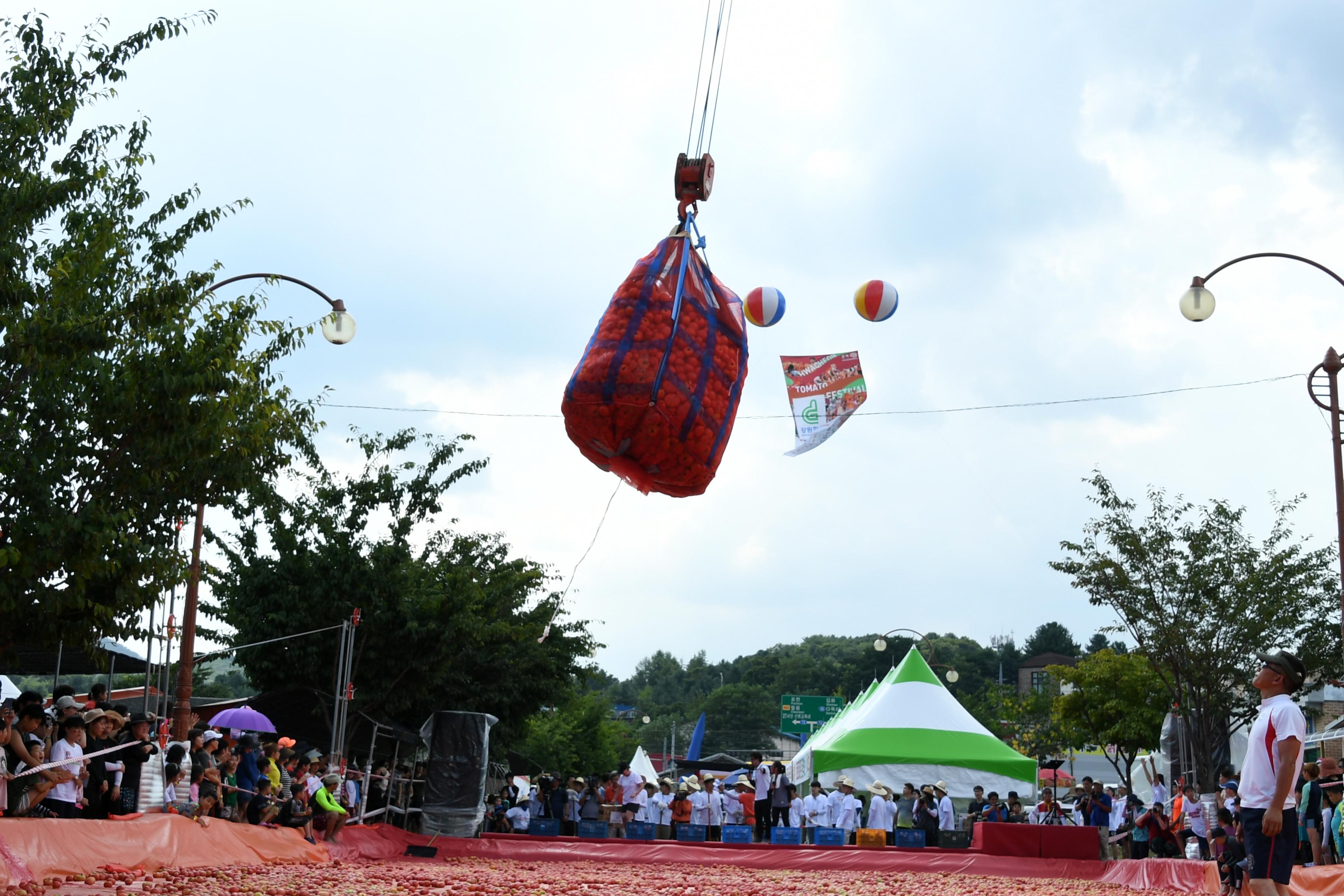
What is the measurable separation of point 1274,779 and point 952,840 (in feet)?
49.8

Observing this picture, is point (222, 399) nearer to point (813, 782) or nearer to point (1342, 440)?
point (1342, 440)

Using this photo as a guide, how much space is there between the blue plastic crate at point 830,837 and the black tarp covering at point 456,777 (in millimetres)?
5373

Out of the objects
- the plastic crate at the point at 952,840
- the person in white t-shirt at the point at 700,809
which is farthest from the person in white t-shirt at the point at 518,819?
the plastic crate at the point at 952,840

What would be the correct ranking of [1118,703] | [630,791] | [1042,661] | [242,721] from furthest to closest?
[1042,661], [1118,703], [630,791], [242,721]

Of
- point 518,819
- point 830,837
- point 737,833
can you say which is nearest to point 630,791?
point 518,819

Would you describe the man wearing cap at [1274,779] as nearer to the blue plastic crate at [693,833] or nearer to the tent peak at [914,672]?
the blue plastic crate at [693,833]

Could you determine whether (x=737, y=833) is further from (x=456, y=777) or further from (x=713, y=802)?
(x=456, y=777)

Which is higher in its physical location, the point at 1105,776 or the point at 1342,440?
the point at 1342,440

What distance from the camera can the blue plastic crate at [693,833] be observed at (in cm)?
1991

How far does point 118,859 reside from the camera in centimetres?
984

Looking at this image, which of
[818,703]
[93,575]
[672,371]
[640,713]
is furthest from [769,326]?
[640,713]

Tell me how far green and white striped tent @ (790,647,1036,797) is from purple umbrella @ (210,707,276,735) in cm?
990

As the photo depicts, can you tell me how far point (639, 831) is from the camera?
65.3 ft

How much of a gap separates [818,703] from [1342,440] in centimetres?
4157
